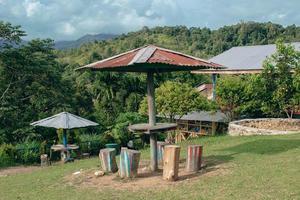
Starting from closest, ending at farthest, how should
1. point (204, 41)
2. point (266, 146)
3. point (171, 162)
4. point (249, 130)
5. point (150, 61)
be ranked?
1. point (150, 61)
2. point (171, 162)
3. point (266, 146)
4. point (249, 130)
5. point (204, 41)

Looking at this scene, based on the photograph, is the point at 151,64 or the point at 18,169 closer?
the point at 151,64

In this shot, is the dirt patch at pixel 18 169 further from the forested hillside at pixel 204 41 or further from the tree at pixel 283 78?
the forested hillside at pixel 204 41

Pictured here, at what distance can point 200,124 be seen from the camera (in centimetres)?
2705

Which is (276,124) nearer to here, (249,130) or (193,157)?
(249,130)

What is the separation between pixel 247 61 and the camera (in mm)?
26547

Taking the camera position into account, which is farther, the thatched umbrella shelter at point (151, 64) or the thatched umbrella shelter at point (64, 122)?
the thatched umbrella shelter at point (64, 122)

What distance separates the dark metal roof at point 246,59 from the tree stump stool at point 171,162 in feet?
51.9

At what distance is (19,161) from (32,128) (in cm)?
427

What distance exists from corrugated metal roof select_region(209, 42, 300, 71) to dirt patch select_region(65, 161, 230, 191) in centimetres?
1600

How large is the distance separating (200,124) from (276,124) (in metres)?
7.96

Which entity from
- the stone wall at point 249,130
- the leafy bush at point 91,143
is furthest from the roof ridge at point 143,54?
the leafy bush at point 91,143

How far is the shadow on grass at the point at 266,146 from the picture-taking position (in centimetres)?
1192

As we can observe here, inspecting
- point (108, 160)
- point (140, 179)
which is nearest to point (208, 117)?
point (108, 160)

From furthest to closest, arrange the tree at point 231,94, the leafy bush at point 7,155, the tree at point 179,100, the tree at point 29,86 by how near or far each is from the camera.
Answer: the tree at point 29,86 < the tree at point 179,100 < the tree at point 231,94 < the leafy bush at point 7,155
